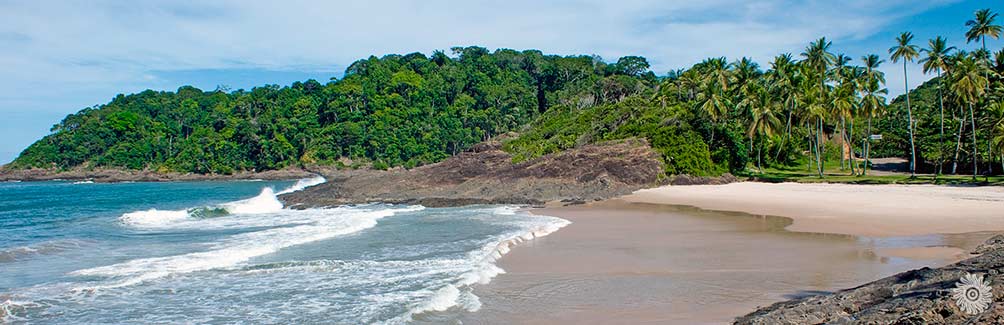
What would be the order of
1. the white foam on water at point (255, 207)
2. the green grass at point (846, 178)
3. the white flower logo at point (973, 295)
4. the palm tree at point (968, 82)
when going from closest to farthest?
the white flower logo at point (973, 295)
the green grass at point (846, 178)
the white foam on water at point (255, 207)
the palm tree at point (968, 82)

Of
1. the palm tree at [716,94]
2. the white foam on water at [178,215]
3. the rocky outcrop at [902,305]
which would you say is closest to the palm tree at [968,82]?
the palm tree at [716,94]

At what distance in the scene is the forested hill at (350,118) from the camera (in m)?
89.1

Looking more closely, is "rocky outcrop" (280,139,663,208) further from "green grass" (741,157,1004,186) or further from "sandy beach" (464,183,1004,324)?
"sandy beach" (464,183,1004,324)

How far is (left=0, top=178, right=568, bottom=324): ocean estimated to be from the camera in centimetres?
1076

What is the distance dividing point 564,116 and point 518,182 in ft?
101

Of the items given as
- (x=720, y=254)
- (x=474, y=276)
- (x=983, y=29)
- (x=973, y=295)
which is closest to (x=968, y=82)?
(x=983, y=29)

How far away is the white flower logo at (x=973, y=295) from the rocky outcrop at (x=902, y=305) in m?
0.05

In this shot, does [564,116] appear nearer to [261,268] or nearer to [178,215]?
[178,215]

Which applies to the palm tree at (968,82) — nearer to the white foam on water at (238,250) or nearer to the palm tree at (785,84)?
the palm tree at (785,84)

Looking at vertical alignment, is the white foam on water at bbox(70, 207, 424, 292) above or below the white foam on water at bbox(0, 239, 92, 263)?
above

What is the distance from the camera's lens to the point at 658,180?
127 feet

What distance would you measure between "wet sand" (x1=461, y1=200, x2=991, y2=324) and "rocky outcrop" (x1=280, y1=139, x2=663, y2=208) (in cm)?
1473

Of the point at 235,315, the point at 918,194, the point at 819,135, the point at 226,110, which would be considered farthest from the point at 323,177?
the point at 235,315

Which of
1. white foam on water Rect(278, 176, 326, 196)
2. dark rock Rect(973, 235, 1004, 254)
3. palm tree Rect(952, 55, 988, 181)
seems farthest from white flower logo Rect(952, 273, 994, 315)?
white foam on water Rect(278, 176, 326, 196)
